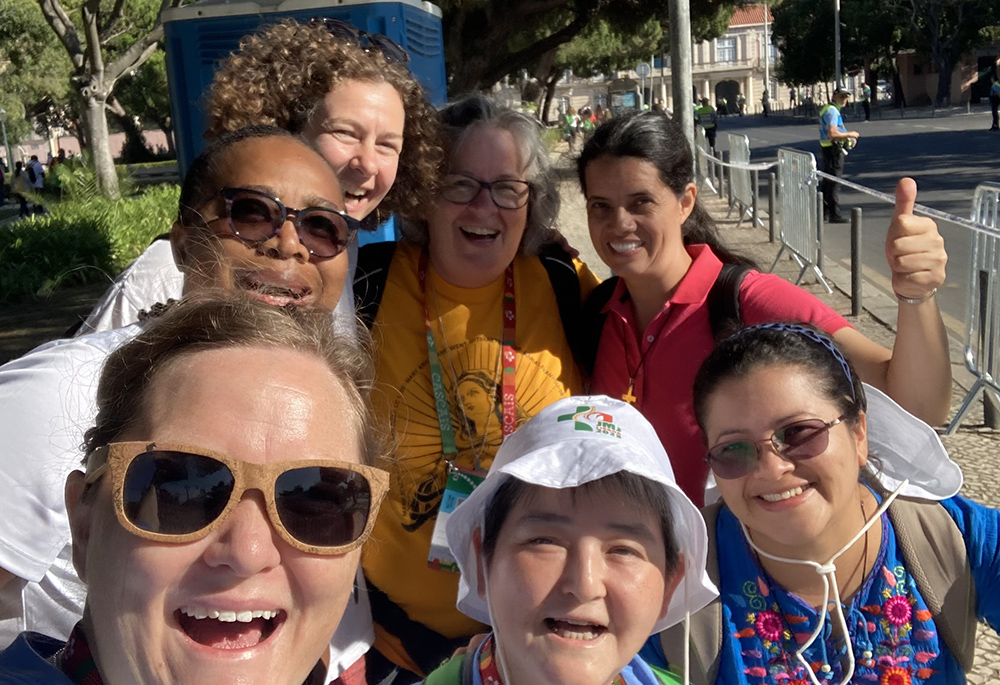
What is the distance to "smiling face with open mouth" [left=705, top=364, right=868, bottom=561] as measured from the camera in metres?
2.07

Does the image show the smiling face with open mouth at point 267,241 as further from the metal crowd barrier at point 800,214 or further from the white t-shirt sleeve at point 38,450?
the metal crowd barrier at point 800,214

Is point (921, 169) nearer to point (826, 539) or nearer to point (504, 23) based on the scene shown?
point (504, 23)

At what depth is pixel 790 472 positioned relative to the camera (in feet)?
6.80

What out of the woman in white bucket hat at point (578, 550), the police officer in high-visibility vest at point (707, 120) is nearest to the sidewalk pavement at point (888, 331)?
the woman in white bucket hat at point (578, 550)

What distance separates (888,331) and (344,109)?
659cm

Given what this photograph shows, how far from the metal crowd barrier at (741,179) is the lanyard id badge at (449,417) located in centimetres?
1211

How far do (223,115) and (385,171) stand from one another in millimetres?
466

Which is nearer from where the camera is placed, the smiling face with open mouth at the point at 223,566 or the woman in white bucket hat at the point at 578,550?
the smiling face with open mouth at the point at 223,566

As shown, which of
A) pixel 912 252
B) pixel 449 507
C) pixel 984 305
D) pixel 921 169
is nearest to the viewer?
pixel 912 252

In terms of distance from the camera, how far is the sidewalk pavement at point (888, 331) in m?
3.78

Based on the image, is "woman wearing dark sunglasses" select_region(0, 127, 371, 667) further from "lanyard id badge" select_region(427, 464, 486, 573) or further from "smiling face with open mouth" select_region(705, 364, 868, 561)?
"smiling face with open mouth" select_region(705, 364, 868, 561)

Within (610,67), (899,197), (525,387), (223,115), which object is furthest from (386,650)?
(610,67)

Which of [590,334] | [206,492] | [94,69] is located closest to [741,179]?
[94,69]

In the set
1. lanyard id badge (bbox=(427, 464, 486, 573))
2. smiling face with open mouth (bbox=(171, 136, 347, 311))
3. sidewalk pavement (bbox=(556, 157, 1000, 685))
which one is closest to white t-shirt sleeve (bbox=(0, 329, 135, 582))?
smiling face with open mouth (bbox=(171, 136, 347, 311))
